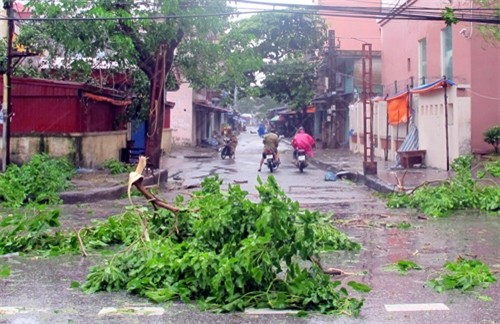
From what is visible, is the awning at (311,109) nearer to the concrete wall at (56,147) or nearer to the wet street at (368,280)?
the concrete wall at (56,147)

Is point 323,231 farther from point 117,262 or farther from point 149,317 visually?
point 149,317

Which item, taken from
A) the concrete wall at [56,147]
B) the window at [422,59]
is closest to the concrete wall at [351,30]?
the window at [422,59]

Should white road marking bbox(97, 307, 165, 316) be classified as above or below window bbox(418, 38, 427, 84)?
below

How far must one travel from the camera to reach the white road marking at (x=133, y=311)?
7.07 meters

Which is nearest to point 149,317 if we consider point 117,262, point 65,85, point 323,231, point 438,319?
point 117,262

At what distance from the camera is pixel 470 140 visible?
24812 mm

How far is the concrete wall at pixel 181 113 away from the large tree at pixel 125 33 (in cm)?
2410

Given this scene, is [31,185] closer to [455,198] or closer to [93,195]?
[93,195]

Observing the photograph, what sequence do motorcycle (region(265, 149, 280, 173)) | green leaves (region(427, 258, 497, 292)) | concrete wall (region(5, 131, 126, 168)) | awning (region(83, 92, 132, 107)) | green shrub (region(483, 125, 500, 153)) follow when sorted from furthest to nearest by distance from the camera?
motorcycle (region(265, 149, 280, 173)) < awning (region(83, 92, 132, 107)) < green shrub (region(483, 125, 500, 153)) < concrete wall (region(5, 131, 126, 168)) < green leaves (region(427, 258, 497, 292))

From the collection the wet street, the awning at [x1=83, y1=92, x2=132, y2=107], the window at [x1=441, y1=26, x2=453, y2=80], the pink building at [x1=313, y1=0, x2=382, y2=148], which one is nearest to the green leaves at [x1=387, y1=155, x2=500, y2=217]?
the wet street

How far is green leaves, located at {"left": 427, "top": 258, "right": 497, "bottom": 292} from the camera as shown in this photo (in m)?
7.95

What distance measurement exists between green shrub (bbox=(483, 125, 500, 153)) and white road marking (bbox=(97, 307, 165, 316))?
1895cm

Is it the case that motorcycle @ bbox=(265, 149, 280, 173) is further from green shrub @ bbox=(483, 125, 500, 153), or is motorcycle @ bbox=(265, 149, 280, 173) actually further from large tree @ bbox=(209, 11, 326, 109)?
large tree @ bbox=(209, 11, 326, 109)

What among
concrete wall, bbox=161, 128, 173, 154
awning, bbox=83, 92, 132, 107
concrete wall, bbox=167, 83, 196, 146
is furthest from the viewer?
→ concrete wall, bbox=167, 83, 196, 146
